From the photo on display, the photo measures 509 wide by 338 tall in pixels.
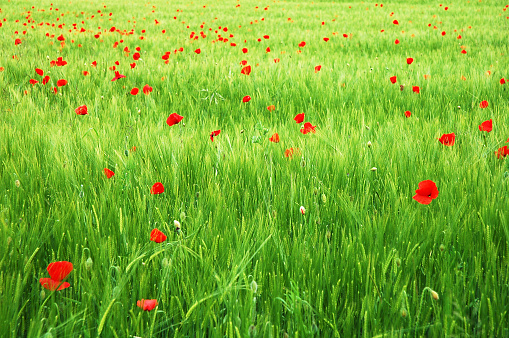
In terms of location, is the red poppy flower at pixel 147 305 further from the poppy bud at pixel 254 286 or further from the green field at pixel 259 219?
the poppy bud at pixel 254 286

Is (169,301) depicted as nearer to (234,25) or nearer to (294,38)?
(294,38)

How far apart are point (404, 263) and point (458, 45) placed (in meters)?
5.33

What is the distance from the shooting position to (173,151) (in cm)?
157

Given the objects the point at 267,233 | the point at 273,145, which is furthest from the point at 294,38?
the point at 267,233

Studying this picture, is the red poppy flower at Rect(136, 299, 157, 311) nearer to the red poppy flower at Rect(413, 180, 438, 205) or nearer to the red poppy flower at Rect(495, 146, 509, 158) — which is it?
the red poppy flower at Rect(413, 180, 438, 205)

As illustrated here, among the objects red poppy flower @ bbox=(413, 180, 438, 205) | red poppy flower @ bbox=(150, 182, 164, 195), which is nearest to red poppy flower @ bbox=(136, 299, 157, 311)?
red poppy flower @ bbox=(150, 182, 164, 195)

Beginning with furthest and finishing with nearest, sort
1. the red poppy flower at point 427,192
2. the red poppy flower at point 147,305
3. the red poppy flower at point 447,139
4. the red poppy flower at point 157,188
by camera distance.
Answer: the red poppy flower at point 447,139, the red poppy flower at point 157,188, the red poppy flower at point 427,192, the red poppy flower at point 147,305

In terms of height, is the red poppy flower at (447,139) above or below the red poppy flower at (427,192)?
above

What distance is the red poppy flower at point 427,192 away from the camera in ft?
3.46

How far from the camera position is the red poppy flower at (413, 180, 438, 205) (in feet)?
3.46

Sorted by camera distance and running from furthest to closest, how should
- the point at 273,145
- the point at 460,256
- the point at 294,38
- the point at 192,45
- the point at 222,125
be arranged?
1. the point at 294,38
2. the point at 192,45
3. the point at 222,125
4. the point at 273,145
5. the point at 460,256

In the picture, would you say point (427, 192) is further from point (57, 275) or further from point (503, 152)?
point (57, 275)

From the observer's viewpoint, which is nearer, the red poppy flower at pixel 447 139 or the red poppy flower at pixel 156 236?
the red poppy flower at pixel 156 236

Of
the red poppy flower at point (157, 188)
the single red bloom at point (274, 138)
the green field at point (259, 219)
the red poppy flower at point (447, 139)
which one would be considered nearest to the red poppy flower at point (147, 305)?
the green field at point (259, 219)
